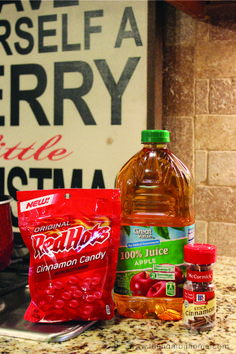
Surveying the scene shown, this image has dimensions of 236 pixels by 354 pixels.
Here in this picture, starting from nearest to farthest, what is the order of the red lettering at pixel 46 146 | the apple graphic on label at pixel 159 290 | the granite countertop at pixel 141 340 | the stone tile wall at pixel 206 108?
the granite countertop at pixel 141 340 < the apple graphic on label at pixel 159 290 < the stone tile wall at pixel 206 108 < the red lettering at pixel 46 146

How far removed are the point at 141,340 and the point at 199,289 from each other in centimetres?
14

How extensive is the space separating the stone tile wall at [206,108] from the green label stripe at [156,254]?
603mm

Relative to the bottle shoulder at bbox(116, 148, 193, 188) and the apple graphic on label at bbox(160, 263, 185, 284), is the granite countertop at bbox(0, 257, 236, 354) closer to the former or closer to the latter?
the apple graphic on label at bbox(160, 263, 185, 284)

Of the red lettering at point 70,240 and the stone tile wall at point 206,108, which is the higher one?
the stone tile wall at point 206,108

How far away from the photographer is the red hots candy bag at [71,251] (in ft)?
2.51

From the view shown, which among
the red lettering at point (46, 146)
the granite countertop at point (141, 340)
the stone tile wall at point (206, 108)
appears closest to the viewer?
the granite countertop at point (141, 340)

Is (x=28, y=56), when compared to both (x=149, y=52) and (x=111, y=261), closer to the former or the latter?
(x=149, y=52)

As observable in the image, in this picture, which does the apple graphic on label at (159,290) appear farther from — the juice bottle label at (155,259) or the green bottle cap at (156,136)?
the green bottle cap at (156,136)

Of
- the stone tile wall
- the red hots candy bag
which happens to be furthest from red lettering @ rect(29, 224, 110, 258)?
the stone tile wall

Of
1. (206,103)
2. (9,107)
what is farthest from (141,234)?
(9,107)

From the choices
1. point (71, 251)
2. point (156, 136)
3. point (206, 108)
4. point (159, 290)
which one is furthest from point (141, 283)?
point (206, 108)

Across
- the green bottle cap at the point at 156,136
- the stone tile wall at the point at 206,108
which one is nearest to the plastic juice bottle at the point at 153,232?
the green bottle cap at the point at 156,136

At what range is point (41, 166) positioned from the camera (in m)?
1.48

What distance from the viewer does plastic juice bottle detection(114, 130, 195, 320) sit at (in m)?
0.78
